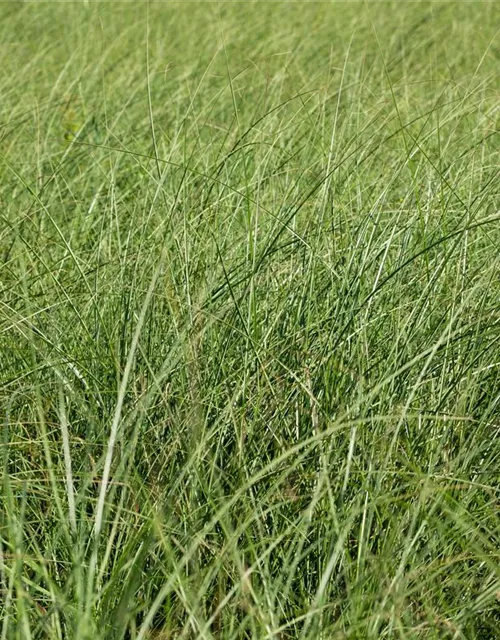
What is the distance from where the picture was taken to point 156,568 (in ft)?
4.55

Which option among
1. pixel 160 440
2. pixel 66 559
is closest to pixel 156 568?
pixel 66 559

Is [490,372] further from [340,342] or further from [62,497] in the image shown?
[62,497]

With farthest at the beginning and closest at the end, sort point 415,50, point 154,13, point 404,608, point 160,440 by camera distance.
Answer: point 154,13
point 415,50
point 160,440
point 404,608

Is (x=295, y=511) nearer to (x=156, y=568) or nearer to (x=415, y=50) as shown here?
(x=156, y=568)

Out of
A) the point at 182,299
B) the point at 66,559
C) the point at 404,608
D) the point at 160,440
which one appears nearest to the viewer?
the point at 404,608

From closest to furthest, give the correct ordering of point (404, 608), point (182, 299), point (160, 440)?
1. point (404, 608)
2. point (160, 440)
3. point (182, 299)

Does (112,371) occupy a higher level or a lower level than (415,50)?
higher

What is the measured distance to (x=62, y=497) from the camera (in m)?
1.57

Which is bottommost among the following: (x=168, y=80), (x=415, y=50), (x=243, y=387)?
(x=415, y=50)

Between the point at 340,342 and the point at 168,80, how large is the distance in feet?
7.60

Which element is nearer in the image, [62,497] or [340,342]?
[62,497]

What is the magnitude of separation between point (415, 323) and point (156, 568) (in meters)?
0.59

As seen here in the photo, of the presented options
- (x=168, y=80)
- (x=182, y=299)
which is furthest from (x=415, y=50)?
(x=182, y=299)

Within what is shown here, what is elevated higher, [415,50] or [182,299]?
[182,299]
